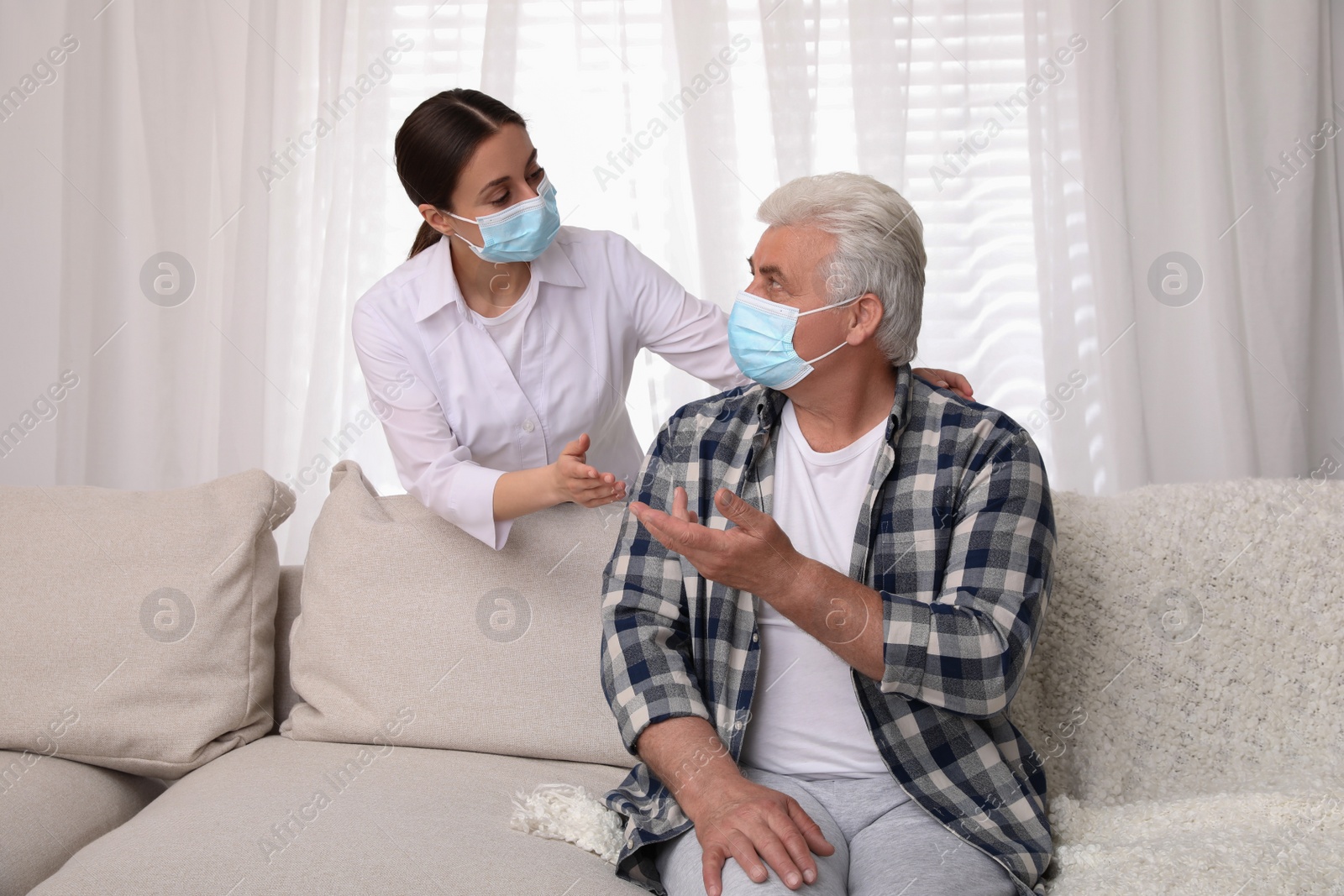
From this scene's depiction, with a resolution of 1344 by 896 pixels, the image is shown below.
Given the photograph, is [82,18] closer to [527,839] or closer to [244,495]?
[244,495]

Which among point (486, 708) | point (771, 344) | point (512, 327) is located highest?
point (512, 327)

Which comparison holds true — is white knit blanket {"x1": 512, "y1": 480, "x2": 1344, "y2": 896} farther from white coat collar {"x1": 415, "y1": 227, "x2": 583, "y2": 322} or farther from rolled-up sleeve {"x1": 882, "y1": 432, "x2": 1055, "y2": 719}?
white coat collar {"x1": 415, "y1": 227, "x2": 583, "y2": 322}

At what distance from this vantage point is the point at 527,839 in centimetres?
143

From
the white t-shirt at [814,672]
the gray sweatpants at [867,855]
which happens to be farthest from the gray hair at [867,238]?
the gray sweatpants at [867,855]

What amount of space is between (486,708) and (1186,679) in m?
1.06

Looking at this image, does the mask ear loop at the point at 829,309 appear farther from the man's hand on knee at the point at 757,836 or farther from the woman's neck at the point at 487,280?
the woman's neck at the point at 487,280

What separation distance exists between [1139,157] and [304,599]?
2.41 metres

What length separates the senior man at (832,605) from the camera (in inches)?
48.7

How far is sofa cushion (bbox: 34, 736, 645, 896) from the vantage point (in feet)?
4.36

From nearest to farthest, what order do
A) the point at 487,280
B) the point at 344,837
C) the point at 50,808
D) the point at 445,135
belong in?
the point at 344,837 < the point at 50,808 < the point at 445,135 < the point at 487,280

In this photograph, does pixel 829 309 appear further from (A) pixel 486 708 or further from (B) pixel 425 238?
(B) pixel 425 238

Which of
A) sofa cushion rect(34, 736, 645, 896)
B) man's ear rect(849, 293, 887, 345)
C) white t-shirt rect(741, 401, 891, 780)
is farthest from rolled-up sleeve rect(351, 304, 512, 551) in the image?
man's ear rect(849, 293, 887, 345)

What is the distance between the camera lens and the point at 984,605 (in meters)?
1.28

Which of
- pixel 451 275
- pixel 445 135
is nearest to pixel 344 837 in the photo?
pixel 451 275
